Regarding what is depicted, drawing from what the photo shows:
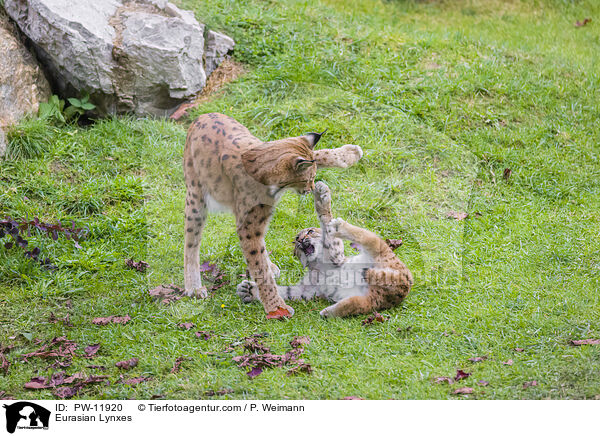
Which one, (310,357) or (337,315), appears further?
(337,315)

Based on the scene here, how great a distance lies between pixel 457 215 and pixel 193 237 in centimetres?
350

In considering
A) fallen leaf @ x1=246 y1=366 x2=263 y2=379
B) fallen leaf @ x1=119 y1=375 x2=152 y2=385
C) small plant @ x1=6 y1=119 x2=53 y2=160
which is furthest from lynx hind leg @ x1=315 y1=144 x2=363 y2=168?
small plant @ x1=6 y1=119 x2=53 y2=160

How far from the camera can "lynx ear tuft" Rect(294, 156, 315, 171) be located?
5547 mm

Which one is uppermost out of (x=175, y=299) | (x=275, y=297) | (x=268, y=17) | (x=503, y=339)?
(x=268, y=17)

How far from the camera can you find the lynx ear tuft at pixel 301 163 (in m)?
5.55

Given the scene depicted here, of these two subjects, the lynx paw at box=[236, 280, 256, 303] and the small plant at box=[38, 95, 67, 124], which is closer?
the lynx paw at box=[236, 280, 256, 303]

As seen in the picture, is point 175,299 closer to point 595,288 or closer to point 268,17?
point 595,288

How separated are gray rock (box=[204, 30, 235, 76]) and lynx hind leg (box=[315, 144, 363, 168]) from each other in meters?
4.90

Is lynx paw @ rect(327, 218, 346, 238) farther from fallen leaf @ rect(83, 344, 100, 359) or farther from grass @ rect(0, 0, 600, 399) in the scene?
fallen leaf @ rect(83, 344, 100, 359)

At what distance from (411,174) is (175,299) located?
3926 mm

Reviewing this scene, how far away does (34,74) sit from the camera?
9.17 metres

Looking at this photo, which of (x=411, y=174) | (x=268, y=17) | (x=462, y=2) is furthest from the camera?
(x=462, y=2)

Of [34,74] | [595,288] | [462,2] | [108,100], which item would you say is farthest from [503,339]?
[462,2]

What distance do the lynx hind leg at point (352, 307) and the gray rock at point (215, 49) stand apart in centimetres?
572
